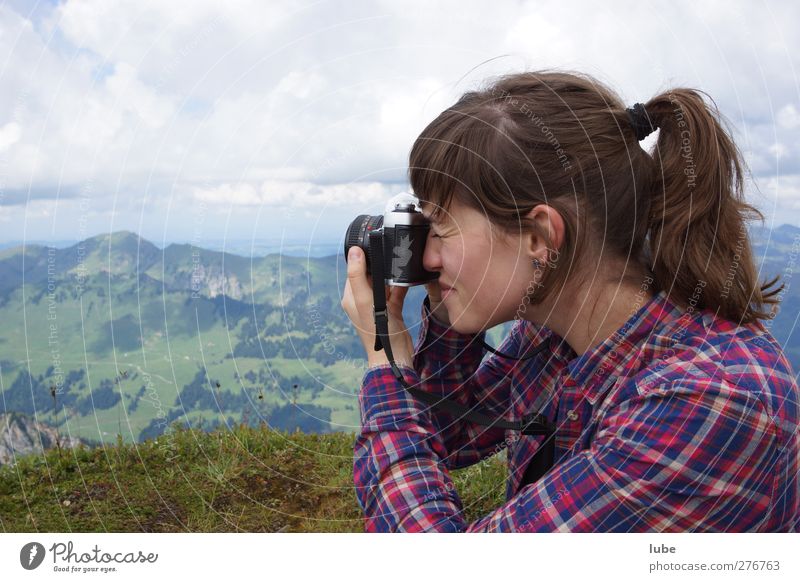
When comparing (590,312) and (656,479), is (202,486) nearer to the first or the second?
(590,312)

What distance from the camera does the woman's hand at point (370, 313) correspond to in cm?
206

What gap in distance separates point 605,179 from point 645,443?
639 millimetres

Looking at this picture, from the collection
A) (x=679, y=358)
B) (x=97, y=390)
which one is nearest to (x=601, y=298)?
(x=679, y=358)

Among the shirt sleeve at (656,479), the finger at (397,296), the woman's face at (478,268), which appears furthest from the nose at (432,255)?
the shirt sleeve at (656,479)

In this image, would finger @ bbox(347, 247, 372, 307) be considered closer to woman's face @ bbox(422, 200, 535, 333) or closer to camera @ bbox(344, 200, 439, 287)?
camera @ bbox(344, 200, 439, 287)

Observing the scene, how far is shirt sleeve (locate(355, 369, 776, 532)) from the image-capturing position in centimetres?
150

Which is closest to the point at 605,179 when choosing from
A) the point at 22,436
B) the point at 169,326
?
the point at 169,326

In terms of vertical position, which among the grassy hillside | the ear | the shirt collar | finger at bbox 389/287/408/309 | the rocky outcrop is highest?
the ear

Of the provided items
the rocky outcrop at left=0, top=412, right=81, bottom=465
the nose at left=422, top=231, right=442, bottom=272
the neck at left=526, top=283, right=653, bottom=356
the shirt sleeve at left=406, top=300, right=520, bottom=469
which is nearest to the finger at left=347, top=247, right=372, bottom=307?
the nose at left=422, top=231, right=442, bottom=272

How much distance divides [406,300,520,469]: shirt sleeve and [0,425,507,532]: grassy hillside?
910 millimetres

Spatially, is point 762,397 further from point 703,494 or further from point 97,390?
point 97,390

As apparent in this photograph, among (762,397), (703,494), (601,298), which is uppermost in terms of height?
(601,298)
